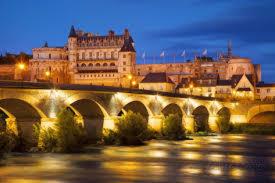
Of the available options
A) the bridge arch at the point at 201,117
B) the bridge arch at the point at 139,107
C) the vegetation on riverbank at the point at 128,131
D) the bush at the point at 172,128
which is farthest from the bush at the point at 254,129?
the vegetation on riverbank at the point at 128,131

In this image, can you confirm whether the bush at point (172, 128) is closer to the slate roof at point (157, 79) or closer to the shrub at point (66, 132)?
the shrub at point (66, 132)

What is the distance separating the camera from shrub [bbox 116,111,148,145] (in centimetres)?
5594

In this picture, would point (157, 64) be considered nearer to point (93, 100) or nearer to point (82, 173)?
point (93, 100)

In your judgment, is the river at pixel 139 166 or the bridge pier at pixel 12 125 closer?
the river at pixel 139 166

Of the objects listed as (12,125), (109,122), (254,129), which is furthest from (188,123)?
(12,125)

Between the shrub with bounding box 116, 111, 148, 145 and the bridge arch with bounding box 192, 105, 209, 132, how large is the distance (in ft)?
116

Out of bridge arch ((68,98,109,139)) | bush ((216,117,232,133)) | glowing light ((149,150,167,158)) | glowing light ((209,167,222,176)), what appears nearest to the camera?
glowing light ((209,167,222,176))

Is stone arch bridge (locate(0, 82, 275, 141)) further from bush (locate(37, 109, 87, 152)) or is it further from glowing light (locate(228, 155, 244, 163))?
A: glowing light (locate(228, 155, 244, 163))

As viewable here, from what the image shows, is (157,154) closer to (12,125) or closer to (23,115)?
(23,115)

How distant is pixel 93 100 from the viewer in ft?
184

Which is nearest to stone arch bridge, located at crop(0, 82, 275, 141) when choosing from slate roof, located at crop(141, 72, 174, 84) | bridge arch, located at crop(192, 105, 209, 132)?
bridge arch, located at crop(192, 105, 209, 132)

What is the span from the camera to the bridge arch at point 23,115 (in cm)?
4632

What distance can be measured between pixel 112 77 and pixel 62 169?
435 feet

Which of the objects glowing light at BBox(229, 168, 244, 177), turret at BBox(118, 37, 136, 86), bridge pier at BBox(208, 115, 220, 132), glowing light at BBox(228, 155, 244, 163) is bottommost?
glowing light at BBox(229, 168, 244, 177)
